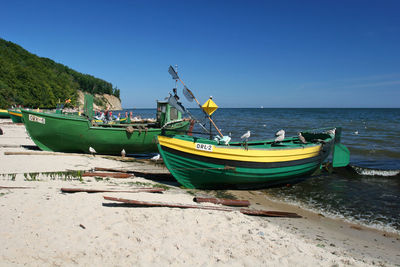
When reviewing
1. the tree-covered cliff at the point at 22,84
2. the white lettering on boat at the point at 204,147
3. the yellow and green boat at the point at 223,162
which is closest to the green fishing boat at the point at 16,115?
the tree-covered cliff at the point at 22,84

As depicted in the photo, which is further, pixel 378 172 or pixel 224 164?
pixel 378 172

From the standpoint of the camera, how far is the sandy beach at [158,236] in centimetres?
383

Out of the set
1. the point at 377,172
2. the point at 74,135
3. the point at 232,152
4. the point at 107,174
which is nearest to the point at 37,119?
the point at 74,135

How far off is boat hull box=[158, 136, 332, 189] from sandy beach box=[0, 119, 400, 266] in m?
1.31

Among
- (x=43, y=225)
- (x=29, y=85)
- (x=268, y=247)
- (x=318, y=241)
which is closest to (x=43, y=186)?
(x=43, y=225)

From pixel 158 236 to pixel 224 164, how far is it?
3848 millimetres

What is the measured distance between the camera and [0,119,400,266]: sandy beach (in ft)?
12.6

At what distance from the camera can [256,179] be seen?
28.1 ft

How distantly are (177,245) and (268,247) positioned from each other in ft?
5.39

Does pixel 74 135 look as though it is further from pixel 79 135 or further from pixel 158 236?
pixel 158 236

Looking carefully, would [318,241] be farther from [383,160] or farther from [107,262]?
[383,160]

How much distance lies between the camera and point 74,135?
12172 millimetres

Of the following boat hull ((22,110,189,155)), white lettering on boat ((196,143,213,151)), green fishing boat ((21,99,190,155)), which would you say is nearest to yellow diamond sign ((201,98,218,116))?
white lettering on boat ((196,143,213,151))

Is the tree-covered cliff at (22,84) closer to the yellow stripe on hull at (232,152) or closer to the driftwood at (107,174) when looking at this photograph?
the driftwood at (107,174)
